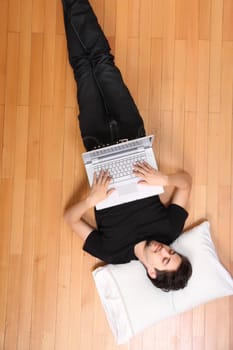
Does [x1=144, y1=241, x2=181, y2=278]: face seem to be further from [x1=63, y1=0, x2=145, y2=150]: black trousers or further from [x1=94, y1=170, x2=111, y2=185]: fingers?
[x1=63, y1=0, x2=145, y2=150]: black trousers

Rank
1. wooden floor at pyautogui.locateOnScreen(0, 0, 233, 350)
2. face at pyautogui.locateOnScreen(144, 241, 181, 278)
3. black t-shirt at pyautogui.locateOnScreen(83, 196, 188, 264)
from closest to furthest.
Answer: face at pyautogui.locateOnScreen(144, 241, 181, 278), black t-shirt at pyautogui.locateOnScreen(83, 196, 188, 264), wooden floor at pyautogui.locateOnScreen(0, 0, 233, 350)

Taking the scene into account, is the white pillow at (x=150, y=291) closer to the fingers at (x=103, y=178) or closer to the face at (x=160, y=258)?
the face at (x=160, y=258)

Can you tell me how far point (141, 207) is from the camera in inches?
57.7

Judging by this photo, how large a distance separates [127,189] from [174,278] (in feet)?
1.23

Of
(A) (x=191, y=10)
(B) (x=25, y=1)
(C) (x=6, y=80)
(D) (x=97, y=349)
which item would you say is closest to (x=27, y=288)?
(D) (x=97, y=349)

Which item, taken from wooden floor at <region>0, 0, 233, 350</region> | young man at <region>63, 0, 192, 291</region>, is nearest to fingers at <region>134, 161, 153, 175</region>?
young man at <region>63, 0, 192, 291</region>

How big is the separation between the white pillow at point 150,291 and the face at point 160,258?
0.15m

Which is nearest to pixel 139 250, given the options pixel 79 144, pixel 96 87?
pixel 79 144

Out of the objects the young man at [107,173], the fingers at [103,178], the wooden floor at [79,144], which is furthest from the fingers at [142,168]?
the wooden floor at [79,144]

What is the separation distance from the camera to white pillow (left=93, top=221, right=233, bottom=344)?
149 centimetres

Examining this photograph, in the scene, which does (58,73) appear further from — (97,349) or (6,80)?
(97,349)

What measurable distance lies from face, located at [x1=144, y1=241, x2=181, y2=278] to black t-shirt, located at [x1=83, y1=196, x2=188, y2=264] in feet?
0.26

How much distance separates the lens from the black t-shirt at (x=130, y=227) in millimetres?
1462

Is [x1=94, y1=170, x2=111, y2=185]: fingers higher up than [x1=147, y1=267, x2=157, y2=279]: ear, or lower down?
higher up
